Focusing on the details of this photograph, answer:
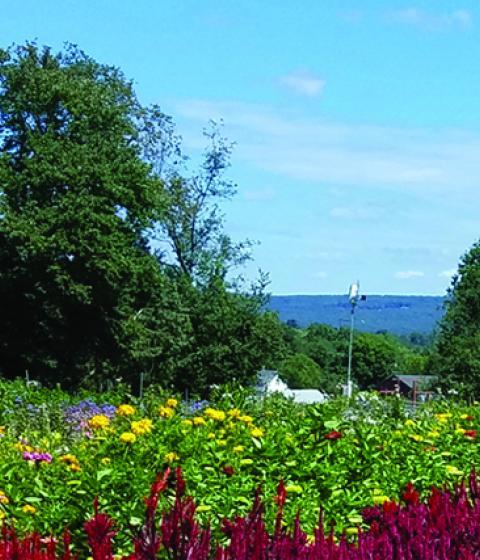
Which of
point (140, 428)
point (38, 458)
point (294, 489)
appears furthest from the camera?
point (140, 428)

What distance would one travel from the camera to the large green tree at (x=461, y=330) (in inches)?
1764

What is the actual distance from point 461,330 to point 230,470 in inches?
1768

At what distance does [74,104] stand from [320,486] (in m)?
29.3

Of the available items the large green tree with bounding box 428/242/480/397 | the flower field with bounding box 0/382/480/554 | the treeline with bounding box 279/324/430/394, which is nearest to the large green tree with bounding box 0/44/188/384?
the large green tree with bounding box 428/242/480/397

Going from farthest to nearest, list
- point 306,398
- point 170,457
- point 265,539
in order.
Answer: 1. point 306,398
2. point 170,457
3. point 265,539

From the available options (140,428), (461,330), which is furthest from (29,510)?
(461,330)

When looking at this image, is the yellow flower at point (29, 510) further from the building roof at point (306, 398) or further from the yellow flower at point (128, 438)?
the building roof at point (306, 398)

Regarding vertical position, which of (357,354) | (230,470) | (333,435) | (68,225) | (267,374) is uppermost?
(68,225)

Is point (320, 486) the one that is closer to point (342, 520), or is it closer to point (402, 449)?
Result: point (342, 520)

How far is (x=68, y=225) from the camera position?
101 ft

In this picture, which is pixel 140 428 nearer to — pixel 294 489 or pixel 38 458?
pixel 38 458

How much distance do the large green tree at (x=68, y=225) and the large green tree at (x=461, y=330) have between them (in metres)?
16.1

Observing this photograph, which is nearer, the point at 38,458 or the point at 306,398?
the point at 38,458

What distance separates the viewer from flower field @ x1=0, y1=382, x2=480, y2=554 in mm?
3959
